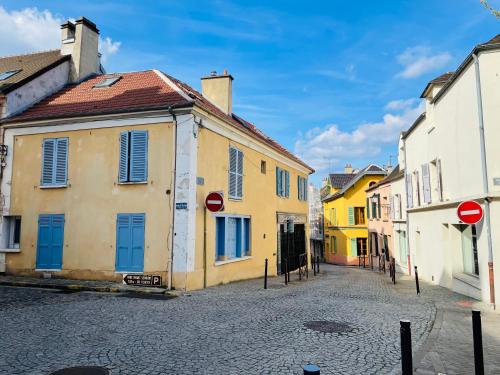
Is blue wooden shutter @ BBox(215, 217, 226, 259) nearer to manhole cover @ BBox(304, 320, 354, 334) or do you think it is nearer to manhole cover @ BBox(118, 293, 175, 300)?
manhole cover @ BBox(118, 293, 175, 300)

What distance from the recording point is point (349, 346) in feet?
18.6

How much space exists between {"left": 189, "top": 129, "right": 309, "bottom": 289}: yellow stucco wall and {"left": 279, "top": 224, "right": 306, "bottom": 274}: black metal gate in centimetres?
90

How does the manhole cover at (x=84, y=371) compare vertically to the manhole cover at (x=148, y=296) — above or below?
above

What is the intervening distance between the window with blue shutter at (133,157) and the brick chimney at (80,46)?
620 cm

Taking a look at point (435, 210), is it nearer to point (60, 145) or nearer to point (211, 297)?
point (211, 297)

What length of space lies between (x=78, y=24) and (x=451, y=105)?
15004 mm

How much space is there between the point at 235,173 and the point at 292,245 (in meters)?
7.93

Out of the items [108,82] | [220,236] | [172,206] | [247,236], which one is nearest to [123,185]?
[172,206]

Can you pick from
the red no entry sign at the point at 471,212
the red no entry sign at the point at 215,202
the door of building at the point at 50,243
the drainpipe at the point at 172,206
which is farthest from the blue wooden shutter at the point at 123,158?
the red no entry sign at the point at 471,212

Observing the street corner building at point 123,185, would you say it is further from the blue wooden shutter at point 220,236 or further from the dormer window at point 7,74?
the dormer window at point 7,74

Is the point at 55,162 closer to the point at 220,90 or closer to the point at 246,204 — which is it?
the point at 246,204

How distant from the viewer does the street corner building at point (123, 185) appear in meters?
10.8

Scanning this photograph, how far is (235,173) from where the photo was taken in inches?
540

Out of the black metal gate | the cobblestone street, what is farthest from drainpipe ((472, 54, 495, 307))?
the black metal gate
